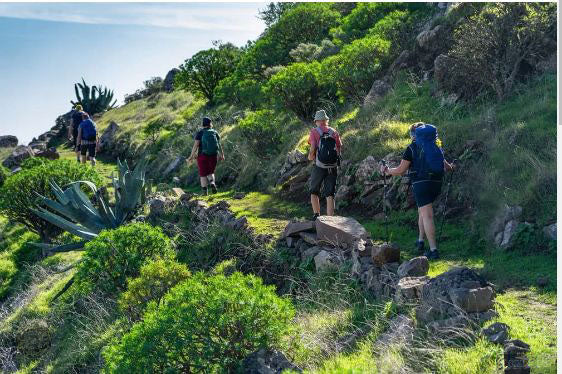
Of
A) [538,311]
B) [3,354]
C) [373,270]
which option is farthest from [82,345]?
[538,311]

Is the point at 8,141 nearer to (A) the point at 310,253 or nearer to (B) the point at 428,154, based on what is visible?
(A) the point at 310,253

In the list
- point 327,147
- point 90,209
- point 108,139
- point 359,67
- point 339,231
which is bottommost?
point 90,209

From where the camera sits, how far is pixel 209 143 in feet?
44.0

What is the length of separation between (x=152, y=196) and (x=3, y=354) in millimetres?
4813

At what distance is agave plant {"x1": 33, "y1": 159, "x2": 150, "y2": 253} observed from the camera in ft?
42.0

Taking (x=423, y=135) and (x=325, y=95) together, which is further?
(x=325, y=95)

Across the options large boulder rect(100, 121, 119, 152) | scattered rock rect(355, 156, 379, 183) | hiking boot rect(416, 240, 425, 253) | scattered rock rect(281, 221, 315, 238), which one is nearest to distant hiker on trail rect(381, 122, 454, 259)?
hiking boot rect(416, 240, 425, 253)

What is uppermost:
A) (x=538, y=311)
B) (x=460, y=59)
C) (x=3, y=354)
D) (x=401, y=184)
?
(x=460, y=59)

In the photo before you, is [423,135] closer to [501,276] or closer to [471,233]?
[471,233]

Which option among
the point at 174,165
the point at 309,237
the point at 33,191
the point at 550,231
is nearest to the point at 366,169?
the point at 309,237

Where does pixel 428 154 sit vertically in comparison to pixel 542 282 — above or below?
above

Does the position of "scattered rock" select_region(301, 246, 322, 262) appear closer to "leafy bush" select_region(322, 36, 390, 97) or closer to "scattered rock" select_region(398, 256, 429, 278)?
"scattered rock" select_region(398, 256, 429, 278)

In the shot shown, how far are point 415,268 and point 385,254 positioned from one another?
22.8 inches

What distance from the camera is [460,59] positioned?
40.5 feet
